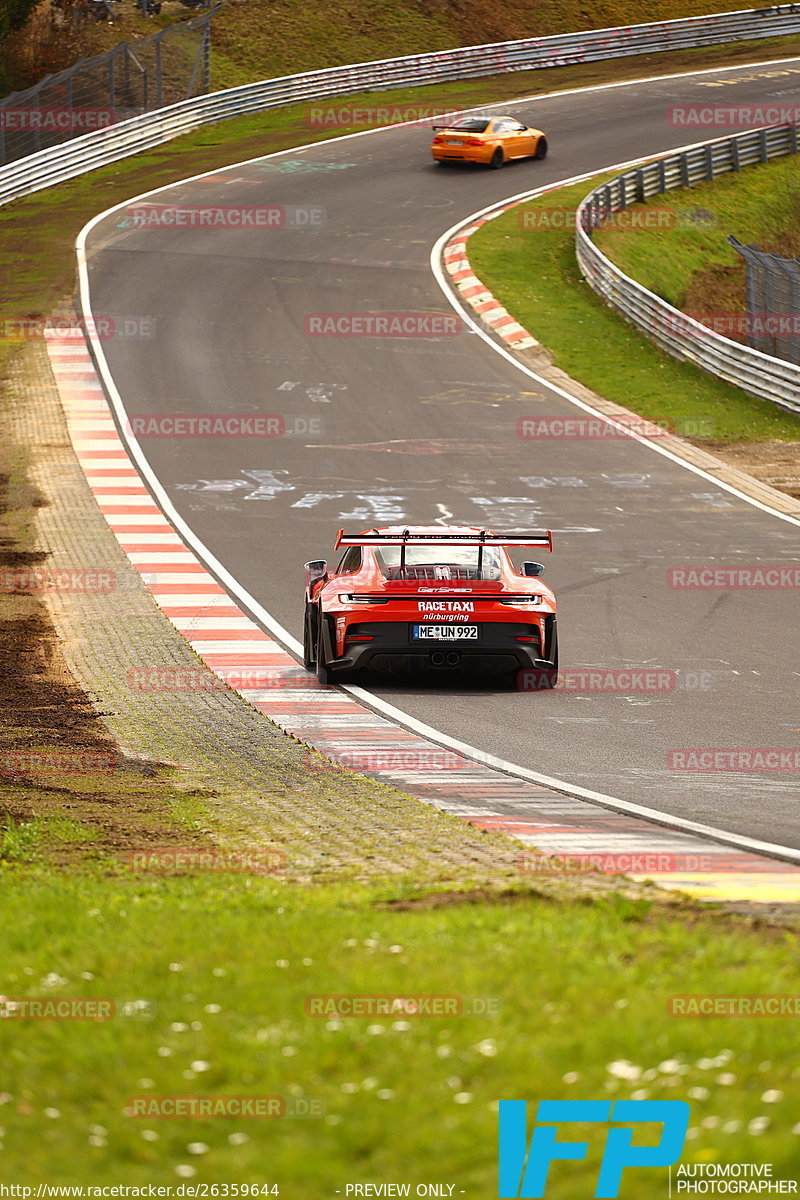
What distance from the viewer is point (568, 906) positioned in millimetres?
6719

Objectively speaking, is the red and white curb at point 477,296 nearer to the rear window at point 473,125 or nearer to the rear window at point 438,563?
the rear window at point 473,125

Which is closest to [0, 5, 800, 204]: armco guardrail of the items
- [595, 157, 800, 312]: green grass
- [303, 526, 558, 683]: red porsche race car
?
[595, 157, 800, 312]: green grass

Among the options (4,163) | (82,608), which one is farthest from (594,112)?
(82,608)

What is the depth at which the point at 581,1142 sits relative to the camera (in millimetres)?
4113

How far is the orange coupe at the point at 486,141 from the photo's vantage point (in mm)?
47938

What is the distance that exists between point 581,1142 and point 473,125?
47501mm

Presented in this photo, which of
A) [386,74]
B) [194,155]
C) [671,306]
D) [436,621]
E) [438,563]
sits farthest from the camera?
[386,74]

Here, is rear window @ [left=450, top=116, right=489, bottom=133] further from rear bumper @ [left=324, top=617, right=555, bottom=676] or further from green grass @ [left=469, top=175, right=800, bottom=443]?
rear bumper @ [left=324, top=617, right=555, bottom=676]

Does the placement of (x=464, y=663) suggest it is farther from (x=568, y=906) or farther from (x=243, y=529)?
(x=243, y=529)

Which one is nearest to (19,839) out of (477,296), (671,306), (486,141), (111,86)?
(671,306)

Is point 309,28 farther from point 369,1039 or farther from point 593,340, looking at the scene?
point 369,1039

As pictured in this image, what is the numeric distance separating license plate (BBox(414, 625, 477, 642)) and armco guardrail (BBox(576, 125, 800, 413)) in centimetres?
1786

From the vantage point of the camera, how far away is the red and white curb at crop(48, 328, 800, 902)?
786 cm

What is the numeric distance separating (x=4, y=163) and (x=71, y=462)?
2357 centimetres
